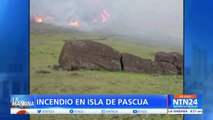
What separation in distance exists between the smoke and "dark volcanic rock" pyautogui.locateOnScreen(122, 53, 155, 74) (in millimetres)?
370

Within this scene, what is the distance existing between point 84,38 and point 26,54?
0.94m

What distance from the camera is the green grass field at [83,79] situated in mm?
6117

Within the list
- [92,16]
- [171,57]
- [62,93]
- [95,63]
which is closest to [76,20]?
[92,16]

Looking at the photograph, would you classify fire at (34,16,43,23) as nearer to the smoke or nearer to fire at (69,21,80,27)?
the smoke

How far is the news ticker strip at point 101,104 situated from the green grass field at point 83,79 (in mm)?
89

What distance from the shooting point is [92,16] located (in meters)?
6.18

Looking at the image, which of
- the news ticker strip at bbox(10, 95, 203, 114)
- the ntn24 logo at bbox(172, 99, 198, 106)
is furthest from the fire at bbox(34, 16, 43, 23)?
the ntn24 logo at bbox(172, 99, 198, 106)

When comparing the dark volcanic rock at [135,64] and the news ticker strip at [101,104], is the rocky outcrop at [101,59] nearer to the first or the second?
the dark volcanic rock at [135,64]

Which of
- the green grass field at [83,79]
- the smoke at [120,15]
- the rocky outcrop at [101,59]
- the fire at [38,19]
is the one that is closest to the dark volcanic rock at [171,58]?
the rocky outcrop at [101,59]

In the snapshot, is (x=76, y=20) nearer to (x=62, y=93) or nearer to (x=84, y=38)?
(x=84, y=38)

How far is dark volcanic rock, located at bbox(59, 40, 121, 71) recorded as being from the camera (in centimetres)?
620

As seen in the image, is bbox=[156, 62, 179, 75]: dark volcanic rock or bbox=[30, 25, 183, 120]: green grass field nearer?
bbox=[30, 25, 183, 120]: green grass field

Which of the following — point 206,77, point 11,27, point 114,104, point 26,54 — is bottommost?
point 114,104

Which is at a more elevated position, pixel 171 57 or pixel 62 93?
pixel 171 57
